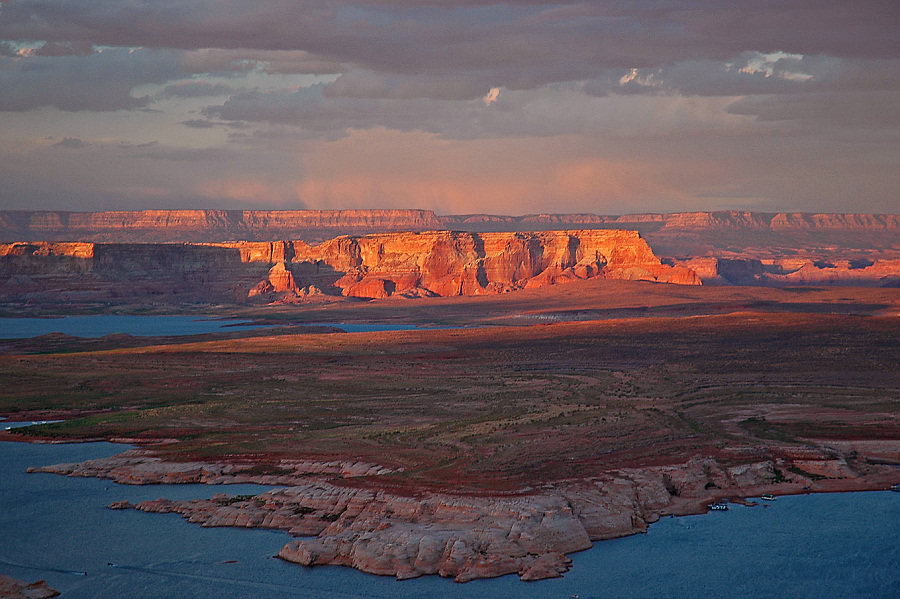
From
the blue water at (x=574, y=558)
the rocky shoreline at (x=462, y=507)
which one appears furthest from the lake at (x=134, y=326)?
the blue water at (x=574, y=558)

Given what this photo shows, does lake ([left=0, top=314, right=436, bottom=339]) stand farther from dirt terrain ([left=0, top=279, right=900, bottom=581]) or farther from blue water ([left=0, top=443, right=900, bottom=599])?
blue water ([left=0, top=443, right=900, bottom=599])

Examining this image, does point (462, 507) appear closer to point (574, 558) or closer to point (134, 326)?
point (574, 558)

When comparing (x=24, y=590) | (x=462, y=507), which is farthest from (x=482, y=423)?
(x=24, y=590)

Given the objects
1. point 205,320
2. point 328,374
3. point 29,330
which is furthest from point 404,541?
point 205,320

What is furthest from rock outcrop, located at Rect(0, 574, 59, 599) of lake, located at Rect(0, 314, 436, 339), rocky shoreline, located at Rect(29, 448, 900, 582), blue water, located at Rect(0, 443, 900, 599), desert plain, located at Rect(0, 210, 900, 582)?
lake, located at Rect(0, 314, 436, 339)

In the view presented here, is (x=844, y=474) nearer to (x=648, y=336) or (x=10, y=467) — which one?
(x=10, y=467)
